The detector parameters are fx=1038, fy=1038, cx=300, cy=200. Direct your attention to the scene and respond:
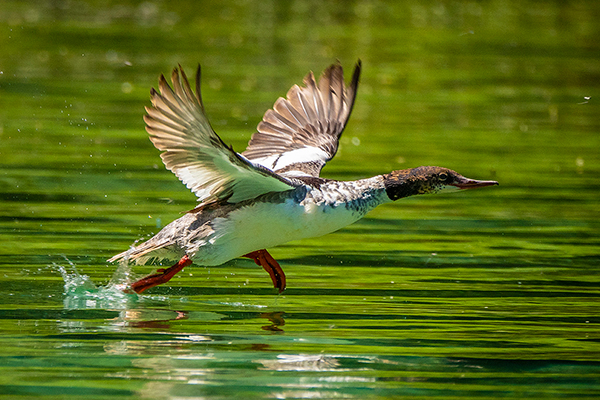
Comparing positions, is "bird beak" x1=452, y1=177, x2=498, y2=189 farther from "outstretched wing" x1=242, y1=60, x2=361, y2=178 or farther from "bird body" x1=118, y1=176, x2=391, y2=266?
"outstretched wing" x1=242, y1=60, x2=361, y2=178

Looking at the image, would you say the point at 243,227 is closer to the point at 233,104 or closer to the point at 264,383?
the point at 264,383

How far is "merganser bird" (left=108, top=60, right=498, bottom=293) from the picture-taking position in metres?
6.92

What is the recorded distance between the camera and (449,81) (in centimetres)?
2212

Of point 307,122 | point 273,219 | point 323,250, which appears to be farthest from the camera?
point 323,250

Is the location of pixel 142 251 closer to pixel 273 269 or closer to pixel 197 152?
pixel 273 269

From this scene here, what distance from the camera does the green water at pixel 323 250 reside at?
6.21m

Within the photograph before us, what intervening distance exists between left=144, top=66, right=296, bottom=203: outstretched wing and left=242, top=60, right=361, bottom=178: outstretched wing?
1.81m

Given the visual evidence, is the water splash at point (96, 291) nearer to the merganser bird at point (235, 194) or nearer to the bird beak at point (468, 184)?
the merganser bird at point (235, 194)

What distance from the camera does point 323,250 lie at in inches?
397

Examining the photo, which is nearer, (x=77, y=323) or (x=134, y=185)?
(x=77, y=323)

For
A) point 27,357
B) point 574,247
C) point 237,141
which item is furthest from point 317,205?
point 237,141

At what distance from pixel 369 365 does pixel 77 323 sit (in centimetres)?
211

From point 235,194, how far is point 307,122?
7.74 ft

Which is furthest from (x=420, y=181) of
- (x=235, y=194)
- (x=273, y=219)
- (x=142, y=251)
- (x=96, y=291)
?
(x=96, y=291)
